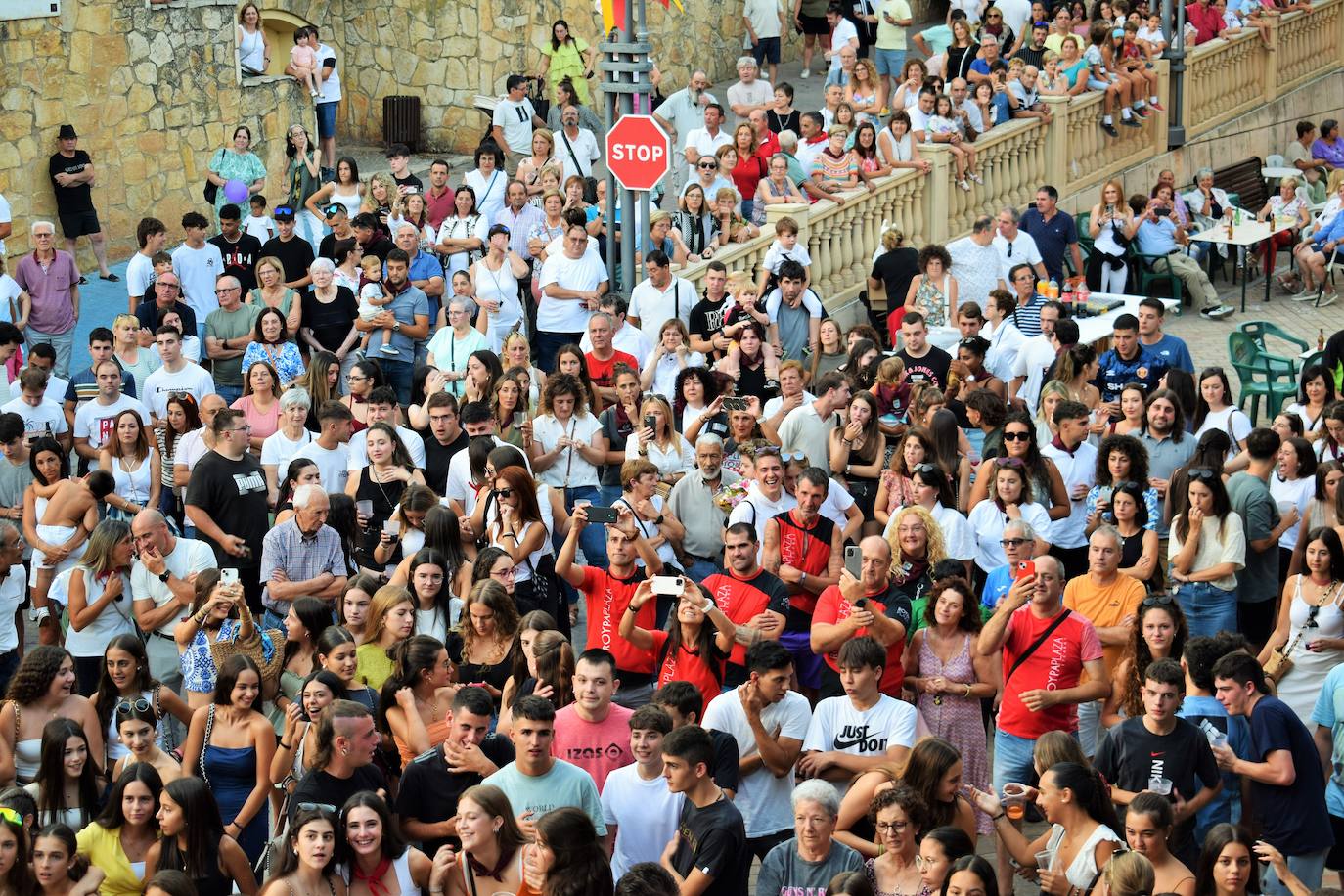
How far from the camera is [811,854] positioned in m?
7.68

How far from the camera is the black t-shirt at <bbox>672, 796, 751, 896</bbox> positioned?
7816mm

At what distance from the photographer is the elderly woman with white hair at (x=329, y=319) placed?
14.6 metres

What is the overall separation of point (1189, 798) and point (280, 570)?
4.74 meters

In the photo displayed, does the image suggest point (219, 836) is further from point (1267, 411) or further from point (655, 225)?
point (1267, 411)

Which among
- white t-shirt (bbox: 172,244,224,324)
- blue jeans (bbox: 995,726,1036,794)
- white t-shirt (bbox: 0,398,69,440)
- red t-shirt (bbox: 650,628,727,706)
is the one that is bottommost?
blue jeans (bbox: 995,726,1036,794)

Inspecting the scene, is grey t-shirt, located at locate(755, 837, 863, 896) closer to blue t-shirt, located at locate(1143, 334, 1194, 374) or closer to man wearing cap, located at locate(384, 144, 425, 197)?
blue t-shirt, located at locate(1143, 334, 1194, 374)

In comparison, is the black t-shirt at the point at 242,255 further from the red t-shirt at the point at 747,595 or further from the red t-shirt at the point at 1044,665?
the red t-shirt at the point at 1044,665

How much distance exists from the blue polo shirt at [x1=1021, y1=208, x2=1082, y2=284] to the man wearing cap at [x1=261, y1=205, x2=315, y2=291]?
6.42 meters

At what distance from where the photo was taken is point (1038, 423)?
12742 mm

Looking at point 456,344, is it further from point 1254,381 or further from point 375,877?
point 375,877

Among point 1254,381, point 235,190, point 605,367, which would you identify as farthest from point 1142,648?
point 235,190

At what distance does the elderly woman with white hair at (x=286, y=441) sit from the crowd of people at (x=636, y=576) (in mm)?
27

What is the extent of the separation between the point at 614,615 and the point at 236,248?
7.12m

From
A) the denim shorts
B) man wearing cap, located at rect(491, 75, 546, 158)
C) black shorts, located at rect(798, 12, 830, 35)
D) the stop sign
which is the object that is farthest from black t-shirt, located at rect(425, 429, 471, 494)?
black shorts, located at rect(798, 12, 830, 35)
